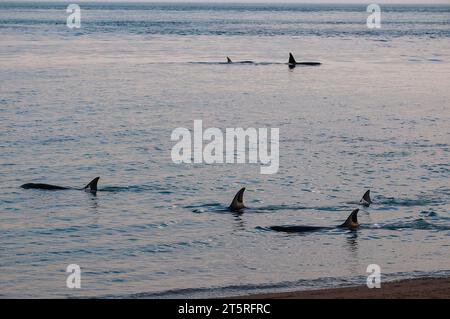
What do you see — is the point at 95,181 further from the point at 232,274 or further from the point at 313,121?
the point at 313,121

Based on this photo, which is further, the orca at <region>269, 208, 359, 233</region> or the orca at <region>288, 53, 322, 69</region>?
the orca at <region>288, 53, 322, 69</region>

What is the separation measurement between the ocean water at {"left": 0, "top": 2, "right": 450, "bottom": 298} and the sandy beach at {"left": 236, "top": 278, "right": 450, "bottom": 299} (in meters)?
0.90

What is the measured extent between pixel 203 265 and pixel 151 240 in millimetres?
1987

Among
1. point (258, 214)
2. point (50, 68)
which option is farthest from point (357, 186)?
point (50, 68)

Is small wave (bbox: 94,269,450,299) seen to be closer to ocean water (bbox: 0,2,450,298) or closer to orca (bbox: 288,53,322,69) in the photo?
ocean water (bbox: 0,2,450,298)

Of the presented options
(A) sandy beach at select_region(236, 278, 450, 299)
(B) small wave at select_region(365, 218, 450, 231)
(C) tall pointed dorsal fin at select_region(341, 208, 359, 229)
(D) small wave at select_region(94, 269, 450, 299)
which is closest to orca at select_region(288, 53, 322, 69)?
(B) small wave at select_region(365, 218, 450, 231)

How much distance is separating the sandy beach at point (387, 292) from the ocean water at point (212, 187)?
0.90 meters

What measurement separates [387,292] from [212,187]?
10.1 meters

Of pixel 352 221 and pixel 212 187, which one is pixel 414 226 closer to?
pixel 352 221

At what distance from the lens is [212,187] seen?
75.0 feet

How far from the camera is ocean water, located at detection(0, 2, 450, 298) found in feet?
51.2

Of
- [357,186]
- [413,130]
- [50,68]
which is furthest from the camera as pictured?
[50,68]

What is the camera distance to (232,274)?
15383 mm

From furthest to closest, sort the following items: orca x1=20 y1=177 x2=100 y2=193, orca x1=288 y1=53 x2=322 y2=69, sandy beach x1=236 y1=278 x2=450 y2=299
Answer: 1. orca x1=288 y1=53 x2=322 y2=69
2. orca x1=20 y1=177 x2=100 y2=193
3. sandy beach x1=236 y1=278 x2=450 y2=299
